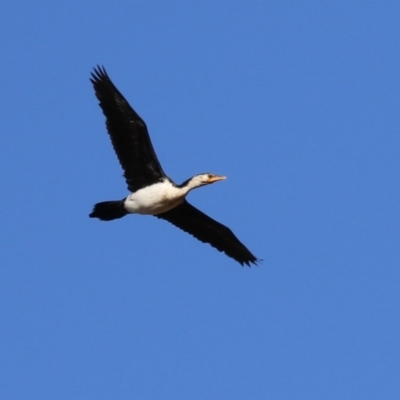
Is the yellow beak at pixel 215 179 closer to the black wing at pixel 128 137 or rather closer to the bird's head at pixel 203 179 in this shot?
the bird's head at pixel 203 179

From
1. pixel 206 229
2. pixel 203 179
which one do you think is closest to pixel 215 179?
pixel 203 179

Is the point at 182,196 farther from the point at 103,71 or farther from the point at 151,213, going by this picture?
the point at 103,71

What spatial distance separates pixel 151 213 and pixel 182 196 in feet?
2.22

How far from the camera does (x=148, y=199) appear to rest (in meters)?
20.6

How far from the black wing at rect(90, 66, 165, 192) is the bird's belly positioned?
21cm

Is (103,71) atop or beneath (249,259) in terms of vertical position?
atop

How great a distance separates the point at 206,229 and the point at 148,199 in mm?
2174

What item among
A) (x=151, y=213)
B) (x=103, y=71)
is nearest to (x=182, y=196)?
(x=151, y=213)

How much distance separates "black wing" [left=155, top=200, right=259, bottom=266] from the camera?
22047 millimetres

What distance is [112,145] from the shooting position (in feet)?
67.4

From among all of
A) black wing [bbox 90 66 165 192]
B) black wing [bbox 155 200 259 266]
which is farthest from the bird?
black wing [bbox 155 200 259 266]

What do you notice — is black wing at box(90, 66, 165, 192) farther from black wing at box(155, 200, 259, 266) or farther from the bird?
black wing at box(155, 200, 259, 266)

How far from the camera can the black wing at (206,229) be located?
22047 millimetres

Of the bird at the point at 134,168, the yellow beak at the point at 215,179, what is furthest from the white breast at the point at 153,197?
the yellow beak at the point at 215,179
